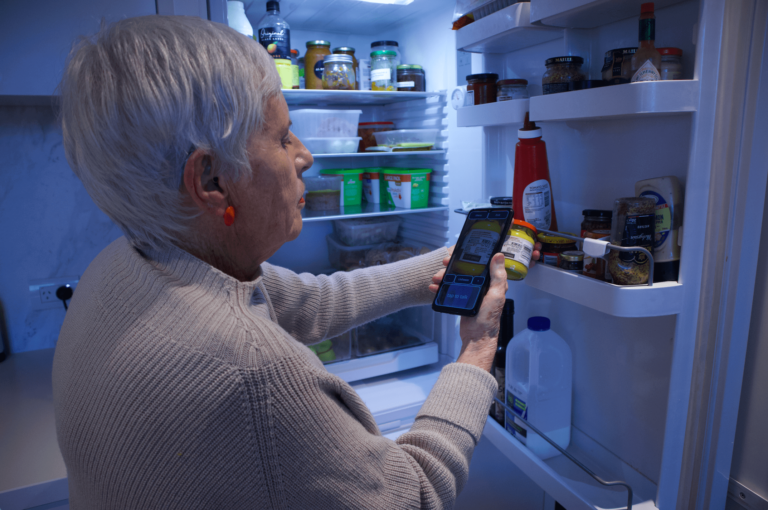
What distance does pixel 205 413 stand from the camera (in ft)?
1.81

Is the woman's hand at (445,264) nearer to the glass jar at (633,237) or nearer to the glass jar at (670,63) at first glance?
the glass jar at (633,237)

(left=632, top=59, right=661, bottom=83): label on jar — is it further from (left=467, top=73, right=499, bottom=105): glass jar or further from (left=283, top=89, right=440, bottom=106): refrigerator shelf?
(left=283, top=89, right=440, bottom=106): refrigerator shelf

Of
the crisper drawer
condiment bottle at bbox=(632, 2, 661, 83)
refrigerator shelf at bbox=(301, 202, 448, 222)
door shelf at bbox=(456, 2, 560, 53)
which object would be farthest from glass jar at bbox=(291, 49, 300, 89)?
condiment bottle at bbox=(632, 2, 661, 83)

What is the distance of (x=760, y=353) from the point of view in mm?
805

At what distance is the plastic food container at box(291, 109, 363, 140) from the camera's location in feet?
5.35

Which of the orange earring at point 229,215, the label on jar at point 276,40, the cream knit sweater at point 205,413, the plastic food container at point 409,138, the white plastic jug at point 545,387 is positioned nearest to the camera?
the cream knit sweater at point 205,413

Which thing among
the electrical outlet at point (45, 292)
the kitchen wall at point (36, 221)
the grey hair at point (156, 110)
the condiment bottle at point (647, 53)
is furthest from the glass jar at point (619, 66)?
the electrical outlet at point (45, 292)

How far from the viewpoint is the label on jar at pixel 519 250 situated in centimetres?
93

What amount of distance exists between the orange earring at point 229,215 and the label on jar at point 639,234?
0.59 meters

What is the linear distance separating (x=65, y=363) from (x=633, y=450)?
990mm

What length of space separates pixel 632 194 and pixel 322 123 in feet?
3.37

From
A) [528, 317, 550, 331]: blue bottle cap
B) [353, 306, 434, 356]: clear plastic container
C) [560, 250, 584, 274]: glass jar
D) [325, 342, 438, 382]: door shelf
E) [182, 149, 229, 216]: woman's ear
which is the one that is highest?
[182, 149, 229, 216]: woman's ear

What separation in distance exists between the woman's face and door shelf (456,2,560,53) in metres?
0.52

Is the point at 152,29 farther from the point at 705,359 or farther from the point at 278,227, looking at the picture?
the point at 705,359
